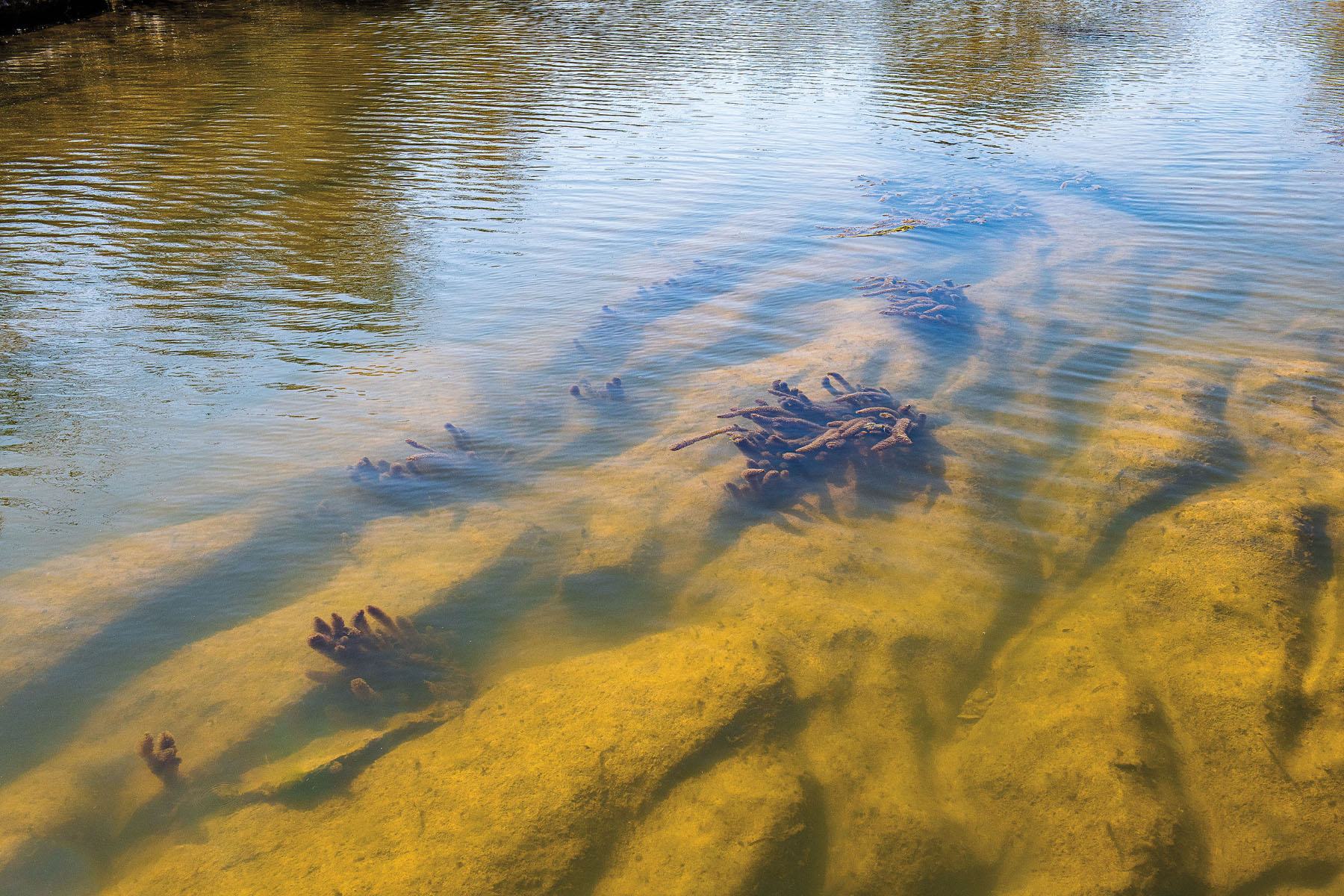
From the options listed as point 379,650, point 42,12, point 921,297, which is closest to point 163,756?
point 379,650

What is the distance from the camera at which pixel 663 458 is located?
5891 mm

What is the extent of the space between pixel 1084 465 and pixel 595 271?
621 cm

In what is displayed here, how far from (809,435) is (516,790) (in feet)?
11.3

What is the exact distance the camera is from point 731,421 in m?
6.28

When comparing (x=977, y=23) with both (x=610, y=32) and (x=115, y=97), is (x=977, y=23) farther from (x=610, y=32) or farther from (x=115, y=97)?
(x=115, y=97)

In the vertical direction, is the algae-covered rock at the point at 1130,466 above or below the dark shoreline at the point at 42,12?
below

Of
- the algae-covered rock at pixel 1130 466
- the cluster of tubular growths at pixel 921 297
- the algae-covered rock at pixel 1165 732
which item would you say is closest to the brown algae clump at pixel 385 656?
the algae-covered rock at pixel 1165 732

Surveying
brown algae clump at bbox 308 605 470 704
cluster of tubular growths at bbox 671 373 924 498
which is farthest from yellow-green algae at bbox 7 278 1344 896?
cluster of tubular growths at bbox 671 373 924 498

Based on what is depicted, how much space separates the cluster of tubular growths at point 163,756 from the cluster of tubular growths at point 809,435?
3485mm

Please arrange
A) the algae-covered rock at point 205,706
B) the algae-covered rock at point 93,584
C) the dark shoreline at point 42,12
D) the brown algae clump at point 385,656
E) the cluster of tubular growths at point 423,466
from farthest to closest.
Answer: the dark shoreline at point 42,12, the cluster of tubular growths at point 423,466, the algae-covered rock at point 93,584, the brown algae clump at point 385,656, the algae-covered rock at point 205,706

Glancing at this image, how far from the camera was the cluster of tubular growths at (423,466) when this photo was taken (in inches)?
222

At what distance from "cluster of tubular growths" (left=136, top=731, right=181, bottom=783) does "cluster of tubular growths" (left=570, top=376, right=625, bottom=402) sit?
3.93 meters

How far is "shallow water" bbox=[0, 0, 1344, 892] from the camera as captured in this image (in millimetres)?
3500

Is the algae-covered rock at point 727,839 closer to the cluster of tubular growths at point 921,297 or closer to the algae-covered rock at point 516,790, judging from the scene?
the algae-covered rock at point 516,790
